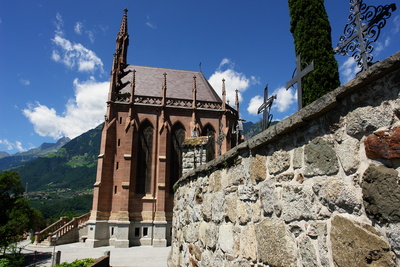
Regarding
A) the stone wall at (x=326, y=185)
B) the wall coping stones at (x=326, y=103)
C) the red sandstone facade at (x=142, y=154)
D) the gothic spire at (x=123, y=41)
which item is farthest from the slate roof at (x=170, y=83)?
the wall coping stones at (x=326, y=103)

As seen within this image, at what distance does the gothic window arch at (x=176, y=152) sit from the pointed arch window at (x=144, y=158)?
204cm

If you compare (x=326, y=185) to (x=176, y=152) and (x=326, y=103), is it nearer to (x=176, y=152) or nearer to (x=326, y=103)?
(x=326, y=103)

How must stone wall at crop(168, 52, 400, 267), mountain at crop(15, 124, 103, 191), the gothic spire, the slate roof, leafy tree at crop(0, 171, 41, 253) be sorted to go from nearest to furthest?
stone wall at crop(168, 52, 400, 267) → leafy tree at crop(0, 171, 41, 253) → the slate roof → the gothic spire → mountain at crop(15, 124, 103, 191)

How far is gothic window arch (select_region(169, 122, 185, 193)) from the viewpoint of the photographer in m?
26.8

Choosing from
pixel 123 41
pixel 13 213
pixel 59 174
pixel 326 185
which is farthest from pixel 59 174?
pixel 326 185

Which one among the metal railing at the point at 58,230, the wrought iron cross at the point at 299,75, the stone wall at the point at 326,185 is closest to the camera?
the stone wall at the point at 326,185

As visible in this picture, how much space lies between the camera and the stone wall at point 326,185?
168 cm

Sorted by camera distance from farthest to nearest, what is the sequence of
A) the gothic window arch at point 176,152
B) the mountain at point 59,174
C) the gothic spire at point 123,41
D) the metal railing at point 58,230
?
the mountain at point 59,174
the gothic spire at point 123,41
the gothic window arch at point 176,152
the metal railing at point 58,230

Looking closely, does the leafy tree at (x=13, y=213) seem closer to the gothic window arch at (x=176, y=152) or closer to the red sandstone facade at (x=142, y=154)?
the red sandstone facade at (x=142, y=154)

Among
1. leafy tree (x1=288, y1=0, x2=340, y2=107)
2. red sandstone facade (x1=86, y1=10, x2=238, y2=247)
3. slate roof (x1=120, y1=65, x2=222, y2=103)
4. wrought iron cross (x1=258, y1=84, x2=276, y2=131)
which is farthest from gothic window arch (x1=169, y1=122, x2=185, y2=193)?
wrought iron cross (x1=258, y1=84, x2=276, y2=131)

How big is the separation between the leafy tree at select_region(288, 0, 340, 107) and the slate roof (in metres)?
19.8

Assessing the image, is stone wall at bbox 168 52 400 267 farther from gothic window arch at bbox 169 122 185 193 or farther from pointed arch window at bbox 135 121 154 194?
gothic window arch at bbox 169 122 185 193

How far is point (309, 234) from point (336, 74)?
9.07m

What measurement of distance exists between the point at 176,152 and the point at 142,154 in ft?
10.7
